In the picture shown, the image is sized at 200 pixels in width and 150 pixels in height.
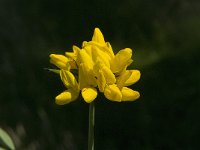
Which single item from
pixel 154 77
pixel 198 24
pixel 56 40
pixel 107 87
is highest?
pixel 56 40

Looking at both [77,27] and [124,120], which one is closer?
[124,120]


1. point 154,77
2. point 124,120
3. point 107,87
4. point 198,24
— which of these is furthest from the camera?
point 198,24

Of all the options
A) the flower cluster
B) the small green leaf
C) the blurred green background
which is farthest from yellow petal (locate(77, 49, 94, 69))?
the blurred green background

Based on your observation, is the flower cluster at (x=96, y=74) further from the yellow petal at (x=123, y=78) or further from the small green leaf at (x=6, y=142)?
the small green leaf at (x=6, y=142)

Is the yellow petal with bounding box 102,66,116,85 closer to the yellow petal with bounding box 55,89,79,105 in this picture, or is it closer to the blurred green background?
the yellow petal with bounding box 55,89,79,105

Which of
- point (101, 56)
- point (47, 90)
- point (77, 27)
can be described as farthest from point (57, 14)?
point (101, 56)

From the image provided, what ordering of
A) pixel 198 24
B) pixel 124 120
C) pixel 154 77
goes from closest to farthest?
pixel 124 120, pixel 154 77, pixel 198 24

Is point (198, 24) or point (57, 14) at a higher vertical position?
point (57, 14)

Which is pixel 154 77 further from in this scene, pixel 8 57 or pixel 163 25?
pixel 8 57
